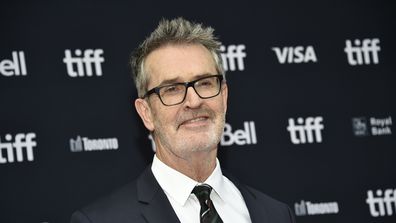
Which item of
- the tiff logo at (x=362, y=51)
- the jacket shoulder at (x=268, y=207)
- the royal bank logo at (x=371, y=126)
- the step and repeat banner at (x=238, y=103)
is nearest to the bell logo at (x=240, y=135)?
the step and repeat banner at (x=238, y=103)

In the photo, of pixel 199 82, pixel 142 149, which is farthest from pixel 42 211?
pixel 199 82

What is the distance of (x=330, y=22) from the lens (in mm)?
3314

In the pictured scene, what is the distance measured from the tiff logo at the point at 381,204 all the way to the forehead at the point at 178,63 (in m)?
1.47

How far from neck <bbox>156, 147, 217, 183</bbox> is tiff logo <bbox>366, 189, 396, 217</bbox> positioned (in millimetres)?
1367

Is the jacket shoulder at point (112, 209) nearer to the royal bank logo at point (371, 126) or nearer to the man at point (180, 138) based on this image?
the man at point (180, 138)

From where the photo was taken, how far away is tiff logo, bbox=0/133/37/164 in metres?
2.81

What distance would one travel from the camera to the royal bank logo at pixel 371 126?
128 inches

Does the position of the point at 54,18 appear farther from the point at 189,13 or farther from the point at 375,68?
the point at 375,68

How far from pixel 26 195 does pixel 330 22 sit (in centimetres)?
178

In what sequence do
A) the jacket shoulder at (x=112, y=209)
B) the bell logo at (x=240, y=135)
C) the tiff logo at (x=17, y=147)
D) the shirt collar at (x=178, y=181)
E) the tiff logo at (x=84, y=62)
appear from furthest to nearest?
the bell logo at (x=240, y=135)
the tiff logo at (x=84, y=62)
the tiff logo at (x=17, y=147)
the shirt collar at (x=178, y=181)
the jacket shoulder at (x=112, y=209)

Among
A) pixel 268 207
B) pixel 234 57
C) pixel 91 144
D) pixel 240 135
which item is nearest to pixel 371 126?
pixel 240 135

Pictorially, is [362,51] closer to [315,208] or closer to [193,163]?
[315,208]

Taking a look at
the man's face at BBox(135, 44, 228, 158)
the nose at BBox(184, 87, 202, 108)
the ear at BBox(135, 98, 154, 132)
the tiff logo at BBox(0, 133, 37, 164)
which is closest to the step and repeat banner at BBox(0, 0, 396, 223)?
the tiff logo at BBox(0, 133, 37, 164)

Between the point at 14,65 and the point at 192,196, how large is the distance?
4.03 ft
